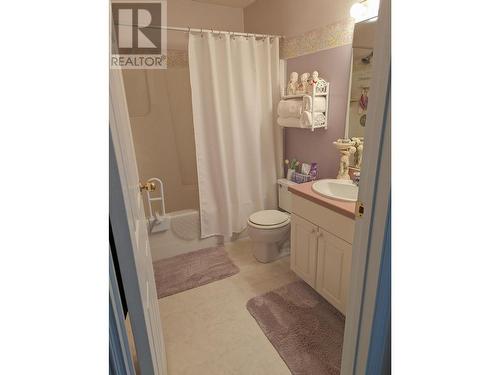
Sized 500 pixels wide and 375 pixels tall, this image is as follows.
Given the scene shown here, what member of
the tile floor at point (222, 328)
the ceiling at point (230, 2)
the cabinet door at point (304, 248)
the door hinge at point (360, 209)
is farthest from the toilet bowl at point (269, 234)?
the ceiling at point (230, 2)

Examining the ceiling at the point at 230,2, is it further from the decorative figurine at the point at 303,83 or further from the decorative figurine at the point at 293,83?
the decorative figurine at the point at 303,83

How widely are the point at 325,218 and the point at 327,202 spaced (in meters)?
0.12

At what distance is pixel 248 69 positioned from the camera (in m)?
2.47

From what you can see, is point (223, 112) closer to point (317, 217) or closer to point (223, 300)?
point (317, 217)

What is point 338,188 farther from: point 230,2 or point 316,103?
point 230,2

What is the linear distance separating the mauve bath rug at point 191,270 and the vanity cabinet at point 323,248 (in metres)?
0.69

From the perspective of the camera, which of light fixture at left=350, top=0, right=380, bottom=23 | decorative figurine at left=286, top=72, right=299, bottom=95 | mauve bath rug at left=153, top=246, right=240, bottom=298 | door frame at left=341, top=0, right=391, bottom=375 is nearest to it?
door frame at left=341, top=0, right=391, bottom=375

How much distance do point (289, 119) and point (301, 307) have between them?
1.57 m

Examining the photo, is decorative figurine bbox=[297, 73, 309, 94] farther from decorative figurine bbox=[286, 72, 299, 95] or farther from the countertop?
the countertop

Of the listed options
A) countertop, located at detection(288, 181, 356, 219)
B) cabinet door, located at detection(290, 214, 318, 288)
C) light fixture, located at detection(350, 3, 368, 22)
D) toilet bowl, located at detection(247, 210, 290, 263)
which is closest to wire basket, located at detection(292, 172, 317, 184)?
toilet bowl, located at detection(247, 210, 290, 263)

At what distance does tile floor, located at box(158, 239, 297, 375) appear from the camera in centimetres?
149

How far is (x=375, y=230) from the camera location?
81cm

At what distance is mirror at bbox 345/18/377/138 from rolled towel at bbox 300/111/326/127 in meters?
0.23
